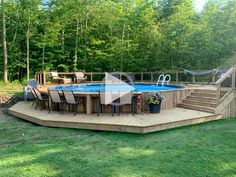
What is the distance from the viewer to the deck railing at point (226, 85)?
22.9 feet

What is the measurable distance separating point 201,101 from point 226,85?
0.91m

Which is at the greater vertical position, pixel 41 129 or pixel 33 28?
pixel 33 28

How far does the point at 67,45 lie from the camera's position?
18.2m

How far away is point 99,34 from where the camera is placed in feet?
58.7

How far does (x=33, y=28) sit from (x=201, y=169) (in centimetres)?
1524

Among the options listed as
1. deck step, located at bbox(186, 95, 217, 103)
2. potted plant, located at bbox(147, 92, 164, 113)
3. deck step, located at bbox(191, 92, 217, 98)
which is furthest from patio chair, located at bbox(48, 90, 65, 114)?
deck step, located at bbox(191, 92, 217, 98)

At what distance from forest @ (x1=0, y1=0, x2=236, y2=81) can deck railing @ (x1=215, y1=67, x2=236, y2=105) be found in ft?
19.9

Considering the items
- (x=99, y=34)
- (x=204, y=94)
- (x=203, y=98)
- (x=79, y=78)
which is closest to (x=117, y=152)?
(x=203, y=98)

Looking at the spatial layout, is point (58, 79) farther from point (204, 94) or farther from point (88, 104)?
point (204, 94)

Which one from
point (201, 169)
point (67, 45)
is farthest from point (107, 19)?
point (201, 169)

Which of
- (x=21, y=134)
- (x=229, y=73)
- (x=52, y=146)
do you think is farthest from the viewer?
(x=229, y=73)

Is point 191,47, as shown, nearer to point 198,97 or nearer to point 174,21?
point 174,21

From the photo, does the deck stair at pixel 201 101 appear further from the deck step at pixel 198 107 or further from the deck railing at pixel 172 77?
the deck railing at pixel 172 77

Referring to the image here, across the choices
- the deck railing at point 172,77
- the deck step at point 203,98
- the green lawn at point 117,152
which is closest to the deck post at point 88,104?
the green lawn at point 117,152
